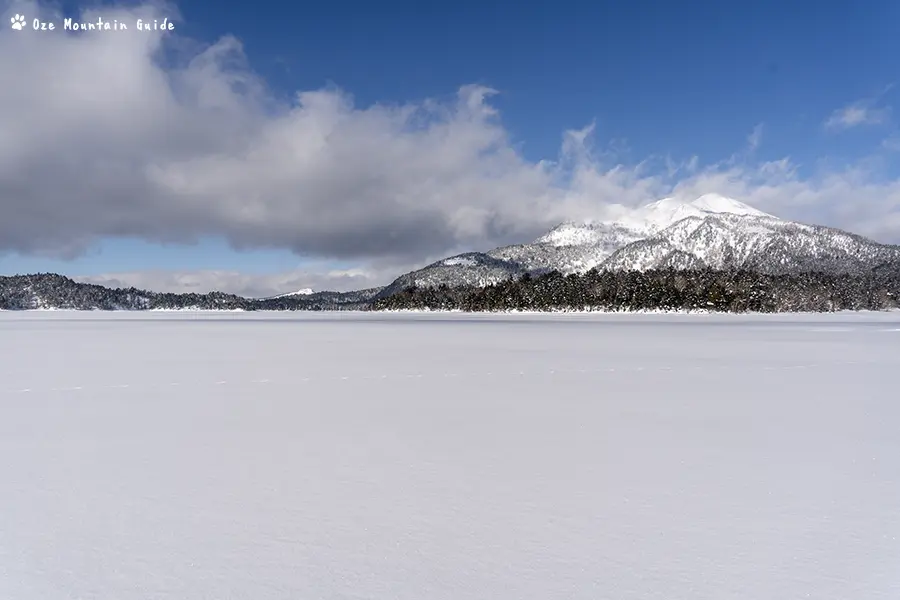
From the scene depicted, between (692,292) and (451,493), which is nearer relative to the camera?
(451,493)

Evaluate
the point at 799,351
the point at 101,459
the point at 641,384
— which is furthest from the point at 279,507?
the point at 799,351

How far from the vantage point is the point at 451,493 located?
6957mm

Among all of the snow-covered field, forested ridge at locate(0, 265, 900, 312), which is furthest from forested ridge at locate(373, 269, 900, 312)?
the snow-covered field

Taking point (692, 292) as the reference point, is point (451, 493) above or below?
below

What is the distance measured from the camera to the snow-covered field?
477 centimetres

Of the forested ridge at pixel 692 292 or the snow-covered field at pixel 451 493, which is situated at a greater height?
the forested ridge at pixel 692 292

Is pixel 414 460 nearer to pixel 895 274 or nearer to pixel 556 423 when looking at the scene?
pixel 556 423

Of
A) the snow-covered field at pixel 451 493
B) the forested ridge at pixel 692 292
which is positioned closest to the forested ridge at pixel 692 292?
the forested ridge at pixel 692 292

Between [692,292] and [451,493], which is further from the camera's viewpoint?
[692,292]

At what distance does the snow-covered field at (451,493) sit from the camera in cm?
477

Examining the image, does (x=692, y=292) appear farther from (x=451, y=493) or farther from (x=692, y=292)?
(x=451, y=493)

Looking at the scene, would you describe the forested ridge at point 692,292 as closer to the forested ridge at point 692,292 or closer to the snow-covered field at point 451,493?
the forested ridge at point 692,292

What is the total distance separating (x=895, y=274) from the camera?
179m

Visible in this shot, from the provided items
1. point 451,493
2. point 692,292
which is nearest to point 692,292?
point 692,292
